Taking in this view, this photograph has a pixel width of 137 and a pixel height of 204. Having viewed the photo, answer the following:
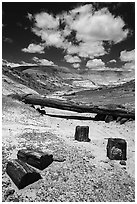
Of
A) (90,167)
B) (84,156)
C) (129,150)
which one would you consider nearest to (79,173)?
(90,167)

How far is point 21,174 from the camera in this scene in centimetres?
456

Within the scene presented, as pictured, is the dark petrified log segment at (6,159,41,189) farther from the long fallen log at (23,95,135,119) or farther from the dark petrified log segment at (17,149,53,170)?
the long fallen log at (23,95,135,119)

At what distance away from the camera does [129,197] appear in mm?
4723

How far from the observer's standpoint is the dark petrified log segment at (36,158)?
533cm

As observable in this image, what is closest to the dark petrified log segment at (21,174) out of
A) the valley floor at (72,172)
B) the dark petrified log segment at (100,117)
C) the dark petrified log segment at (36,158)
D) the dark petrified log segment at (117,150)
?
the valley floor at (72,172)

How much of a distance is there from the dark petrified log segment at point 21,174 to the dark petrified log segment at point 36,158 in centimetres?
47

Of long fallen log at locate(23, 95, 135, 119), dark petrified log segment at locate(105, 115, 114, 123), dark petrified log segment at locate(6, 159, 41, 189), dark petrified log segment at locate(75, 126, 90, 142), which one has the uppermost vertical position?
long fallen log at locate(23, 95, 135, 119)

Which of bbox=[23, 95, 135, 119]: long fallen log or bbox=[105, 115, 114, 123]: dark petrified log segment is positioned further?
bbox=[105, 115, 114, 123]: dark petrified log segment

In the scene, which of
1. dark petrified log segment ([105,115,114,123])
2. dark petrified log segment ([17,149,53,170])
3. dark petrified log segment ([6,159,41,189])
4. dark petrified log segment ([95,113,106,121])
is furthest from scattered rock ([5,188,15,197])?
dark petrified log segment ([95,113,106,121])

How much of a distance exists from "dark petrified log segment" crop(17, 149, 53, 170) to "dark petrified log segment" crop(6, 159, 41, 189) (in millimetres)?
472

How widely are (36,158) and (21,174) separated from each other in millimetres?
833

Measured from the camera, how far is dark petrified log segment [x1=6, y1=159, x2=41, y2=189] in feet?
14.9

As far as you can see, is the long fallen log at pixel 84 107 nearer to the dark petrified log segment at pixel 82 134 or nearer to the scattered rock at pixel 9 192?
the dark petrified log segment at pixel 82 134

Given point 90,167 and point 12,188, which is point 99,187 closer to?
point 90,167
